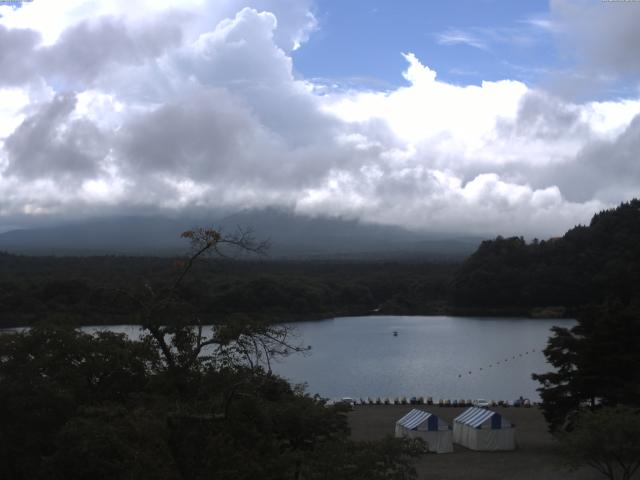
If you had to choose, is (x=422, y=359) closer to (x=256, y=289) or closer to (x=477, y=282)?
(x=256, y=289)

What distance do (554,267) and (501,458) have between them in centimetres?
4766

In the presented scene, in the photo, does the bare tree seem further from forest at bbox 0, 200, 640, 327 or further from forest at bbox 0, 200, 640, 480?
forest at bbox 0, 200, 640, 327

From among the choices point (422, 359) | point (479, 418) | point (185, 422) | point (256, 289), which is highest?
point (185, 422)

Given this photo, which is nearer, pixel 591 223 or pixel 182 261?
pixel 182 261

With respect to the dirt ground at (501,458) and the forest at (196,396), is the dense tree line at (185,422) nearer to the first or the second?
the forest at (196,396)

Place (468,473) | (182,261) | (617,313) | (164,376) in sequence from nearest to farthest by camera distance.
Result: 1. (182,261)
2. (164,376)
3. (468,473)
4. (617,313)

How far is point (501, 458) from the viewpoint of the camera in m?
17.9

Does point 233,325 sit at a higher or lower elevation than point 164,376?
higher

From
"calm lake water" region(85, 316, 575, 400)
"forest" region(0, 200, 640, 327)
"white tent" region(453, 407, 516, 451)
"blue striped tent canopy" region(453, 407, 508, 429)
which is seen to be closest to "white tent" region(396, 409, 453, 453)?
"white tent" region(453, 407, 516, 451)

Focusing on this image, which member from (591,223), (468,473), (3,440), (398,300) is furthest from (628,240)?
(3,440)

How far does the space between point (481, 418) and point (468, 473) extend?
9.09 ft

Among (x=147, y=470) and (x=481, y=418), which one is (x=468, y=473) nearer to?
(x=481, y=418)

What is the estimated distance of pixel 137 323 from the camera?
7293mm

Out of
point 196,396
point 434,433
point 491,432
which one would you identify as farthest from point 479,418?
point 196,396
